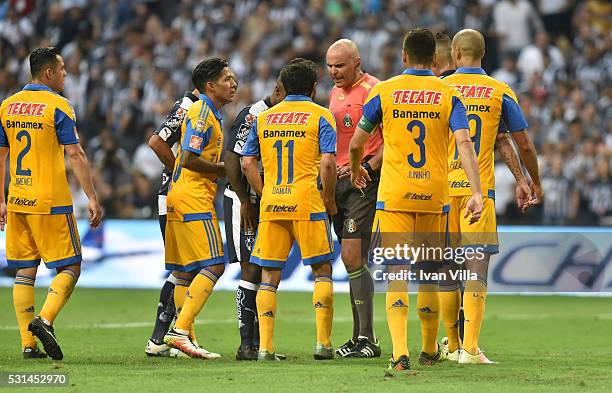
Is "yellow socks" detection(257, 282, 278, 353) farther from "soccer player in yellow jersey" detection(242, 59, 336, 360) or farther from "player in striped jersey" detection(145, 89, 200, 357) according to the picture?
"player in striped jersey" detection(145, 89, 200, 357)

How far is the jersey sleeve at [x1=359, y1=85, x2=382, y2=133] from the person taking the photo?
846 cm

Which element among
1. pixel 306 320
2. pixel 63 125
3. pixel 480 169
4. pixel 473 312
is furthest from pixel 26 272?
pixel 306 320

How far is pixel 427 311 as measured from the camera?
28.6 feet

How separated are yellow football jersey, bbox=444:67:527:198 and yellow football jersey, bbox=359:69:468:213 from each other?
760 mm

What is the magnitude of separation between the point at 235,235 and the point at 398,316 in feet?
7.58

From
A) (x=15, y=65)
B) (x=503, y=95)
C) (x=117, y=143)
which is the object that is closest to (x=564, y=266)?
(x=503, y=95)

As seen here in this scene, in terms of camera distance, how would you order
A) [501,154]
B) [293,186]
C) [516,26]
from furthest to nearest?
[516,26], [501,154], [293,186]

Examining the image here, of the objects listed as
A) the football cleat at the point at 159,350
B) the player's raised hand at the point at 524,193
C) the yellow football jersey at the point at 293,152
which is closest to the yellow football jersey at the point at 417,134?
the yellow football jersey at the point at 293,152

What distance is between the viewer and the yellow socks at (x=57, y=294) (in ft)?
31.0

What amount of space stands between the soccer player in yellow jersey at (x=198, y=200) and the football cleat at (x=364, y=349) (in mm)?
1156

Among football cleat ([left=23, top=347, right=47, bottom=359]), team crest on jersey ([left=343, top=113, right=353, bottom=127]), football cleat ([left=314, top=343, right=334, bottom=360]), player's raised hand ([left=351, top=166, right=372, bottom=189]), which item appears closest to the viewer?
player's raised hand ([left=351, top=166, right=372, bottom=189])

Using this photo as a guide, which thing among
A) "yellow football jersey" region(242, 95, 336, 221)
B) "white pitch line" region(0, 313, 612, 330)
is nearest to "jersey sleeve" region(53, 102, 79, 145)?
"yellow football jersey" region(242, 95, 336, 221)

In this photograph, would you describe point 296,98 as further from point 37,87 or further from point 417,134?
point 37,87

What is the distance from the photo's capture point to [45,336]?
30.1 feet
